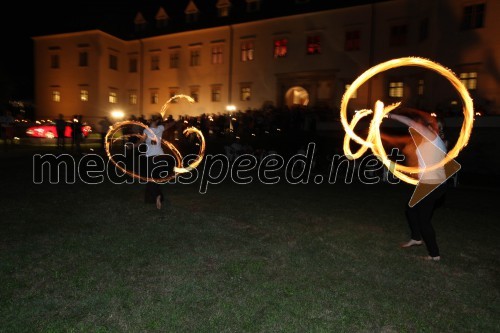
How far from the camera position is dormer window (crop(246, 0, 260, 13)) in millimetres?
37219

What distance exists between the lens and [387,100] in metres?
→ 30.7

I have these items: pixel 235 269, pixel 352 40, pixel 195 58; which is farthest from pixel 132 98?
pixel 235 269

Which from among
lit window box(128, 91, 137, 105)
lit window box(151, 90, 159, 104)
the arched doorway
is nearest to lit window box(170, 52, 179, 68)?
lit window box(151, 90, 159, 104)

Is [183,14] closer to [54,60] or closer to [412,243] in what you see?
[54,60]

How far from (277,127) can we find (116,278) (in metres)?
19.1

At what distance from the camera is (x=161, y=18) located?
4344cm

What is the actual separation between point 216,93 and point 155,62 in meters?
8.84

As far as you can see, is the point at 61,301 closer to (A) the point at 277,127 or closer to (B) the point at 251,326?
(B) the point at 251,326

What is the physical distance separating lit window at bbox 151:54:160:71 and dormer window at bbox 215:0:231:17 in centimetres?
842

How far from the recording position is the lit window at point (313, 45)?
3356cm

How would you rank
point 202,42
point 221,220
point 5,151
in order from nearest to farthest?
point 221,220 → point 5,151 → point 202,42

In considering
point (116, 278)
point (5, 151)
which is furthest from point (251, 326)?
point (5, 151)

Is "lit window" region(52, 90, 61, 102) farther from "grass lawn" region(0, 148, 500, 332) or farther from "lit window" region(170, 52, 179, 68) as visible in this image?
"grass lawn" region(0, 148, 500, 332)

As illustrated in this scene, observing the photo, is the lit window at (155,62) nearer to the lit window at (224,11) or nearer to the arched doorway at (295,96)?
the lit window at (224,11)
